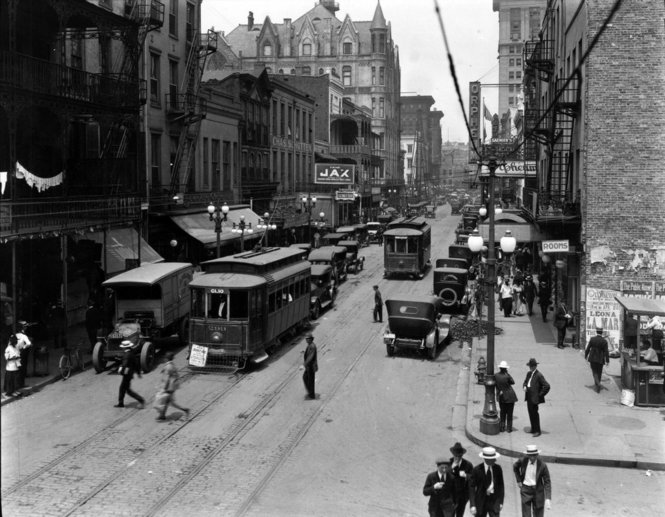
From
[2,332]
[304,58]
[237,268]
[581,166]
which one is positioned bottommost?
[2,332]

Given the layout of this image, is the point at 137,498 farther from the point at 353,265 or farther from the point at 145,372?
the point at 353,265

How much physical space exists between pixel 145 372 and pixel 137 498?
31.6ft

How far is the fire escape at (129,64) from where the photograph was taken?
1200 inches

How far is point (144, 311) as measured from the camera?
2352cm

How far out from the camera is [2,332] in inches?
813

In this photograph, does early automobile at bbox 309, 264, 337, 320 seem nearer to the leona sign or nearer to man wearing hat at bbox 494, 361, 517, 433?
the leona sign

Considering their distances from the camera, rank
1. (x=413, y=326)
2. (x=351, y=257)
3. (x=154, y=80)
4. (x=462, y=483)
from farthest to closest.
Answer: (x=351, y=257)
(x=154, y=80)
(x=413, y=326)
(x=462, y=483)

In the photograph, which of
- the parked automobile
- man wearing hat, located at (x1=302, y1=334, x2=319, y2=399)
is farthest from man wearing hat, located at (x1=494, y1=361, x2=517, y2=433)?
the parked automobile

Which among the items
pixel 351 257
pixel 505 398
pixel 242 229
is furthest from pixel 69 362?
pixel 351 257

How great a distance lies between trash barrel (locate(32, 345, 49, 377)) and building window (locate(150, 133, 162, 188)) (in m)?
16.8

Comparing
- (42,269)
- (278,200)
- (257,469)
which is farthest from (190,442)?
(278,200)

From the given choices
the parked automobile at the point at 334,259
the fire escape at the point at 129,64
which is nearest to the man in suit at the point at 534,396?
the fire escape at the point at 129,64

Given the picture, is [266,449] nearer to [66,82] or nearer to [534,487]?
[534,487]

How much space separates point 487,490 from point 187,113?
3085cm
